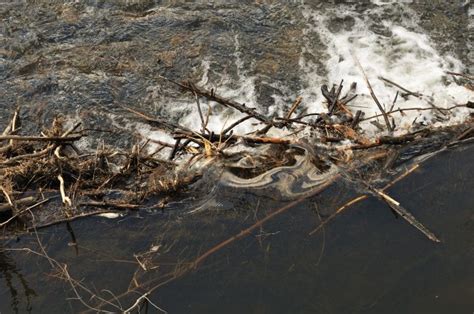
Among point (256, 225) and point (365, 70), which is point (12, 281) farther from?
point (365, 70)

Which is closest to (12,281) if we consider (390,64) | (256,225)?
(256,225)

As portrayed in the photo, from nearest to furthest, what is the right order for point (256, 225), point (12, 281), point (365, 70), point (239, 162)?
1. point (12, 281)
2. point (256, 225)
3. point (239, 162)
4. point (365, 70)

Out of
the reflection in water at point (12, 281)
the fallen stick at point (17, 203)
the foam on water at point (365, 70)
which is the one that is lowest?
the reflection in water at point (12, 281)

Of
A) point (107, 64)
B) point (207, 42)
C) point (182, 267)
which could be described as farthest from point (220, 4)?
point (182, 267)

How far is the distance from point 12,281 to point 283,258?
1794 mm

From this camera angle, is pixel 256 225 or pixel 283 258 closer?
pixel 283 258

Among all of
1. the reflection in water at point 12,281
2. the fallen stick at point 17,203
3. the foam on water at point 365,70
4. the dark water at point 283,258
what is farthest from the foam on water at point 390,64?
the reflection in water at point 12,281

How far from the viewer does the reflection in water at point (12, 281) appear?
11.3 feet

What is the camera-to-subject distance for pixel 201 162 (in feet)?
14.3

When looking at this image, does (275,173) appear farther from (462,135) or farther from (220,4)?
(220,4)

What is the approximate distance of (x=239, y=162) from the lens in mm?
4328

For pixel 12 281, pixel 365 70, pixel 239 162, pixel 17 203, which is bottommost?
pixel 12 281

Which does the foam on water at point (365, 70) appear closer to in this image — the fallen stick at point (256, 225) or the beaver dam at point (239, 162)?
the beaver dam at point (239, 162)

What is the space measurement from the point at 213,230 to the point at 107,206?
0.82 m
